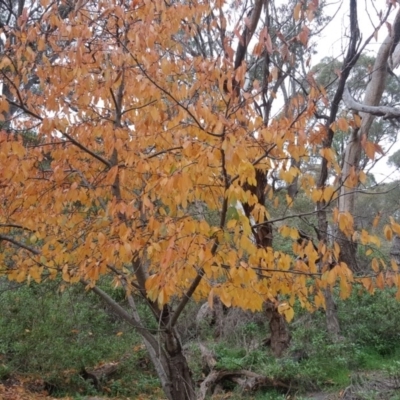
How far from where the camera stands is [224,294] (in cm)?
284

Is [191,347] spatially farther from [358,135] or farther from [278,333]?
[358,135]

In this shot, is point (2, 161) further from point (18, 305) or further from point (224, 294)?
point (18, 305)

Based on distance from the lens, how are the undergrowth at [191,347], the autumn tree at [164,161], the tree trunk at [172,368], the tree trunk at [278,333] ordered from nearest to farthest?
the autumn tree at [164,161] → the tree trunk at [172,368] → the undergrowth at [191,347] → the tree trunk at [278,333]

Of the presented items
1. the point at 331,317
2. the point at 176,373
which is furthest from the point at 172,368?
the point at 331,317

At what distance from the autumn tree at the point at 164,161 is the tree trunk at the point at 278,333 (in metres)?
3.73

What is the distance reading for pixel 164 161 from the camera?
11.4 feet

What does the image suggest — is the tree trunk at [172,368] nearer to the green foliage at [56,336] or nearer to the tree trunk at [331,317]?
the tree trunk at [331,317]

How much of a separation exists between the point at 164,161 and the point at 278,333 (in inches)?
204

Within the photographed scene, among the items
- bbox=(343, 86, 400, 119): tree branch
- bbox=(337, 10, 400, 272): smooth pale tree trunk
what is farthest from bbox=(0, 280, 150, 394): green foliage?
bbox=(343, 86, 400, 119): tree branch

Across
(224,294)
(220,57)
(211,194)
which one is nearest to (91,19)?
(220,57)

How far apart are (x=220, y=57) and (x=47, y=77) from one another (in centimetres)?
155

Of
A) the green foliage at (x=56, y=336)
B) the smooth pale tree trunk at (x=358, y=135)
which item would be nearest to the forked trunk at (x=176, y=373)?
the green foliage at (x=56, y=336)

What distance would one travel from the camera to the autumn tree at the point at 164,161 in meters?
2.85

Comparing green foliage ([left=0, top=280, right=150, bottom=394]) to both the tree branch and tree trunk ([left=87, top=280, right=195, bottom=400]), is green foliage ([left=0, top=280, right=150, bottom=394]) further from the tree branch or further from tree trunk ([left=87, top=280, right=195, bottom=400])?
the tree branch
